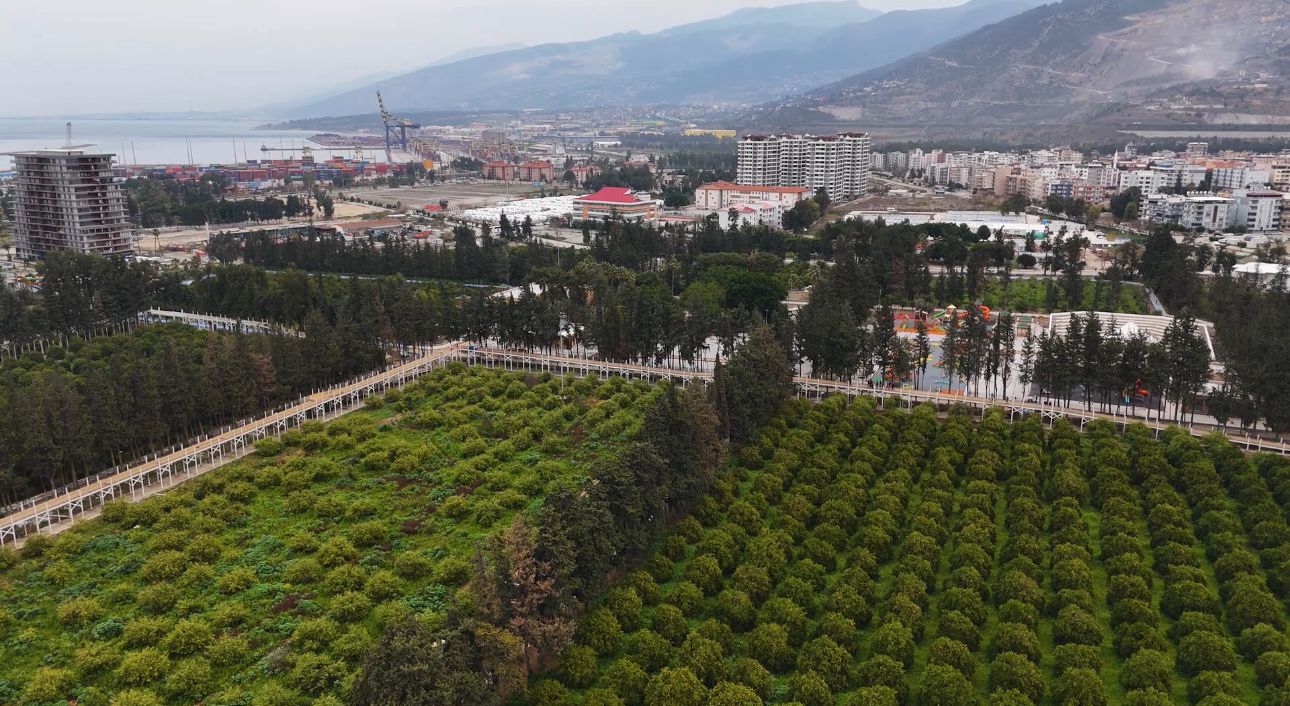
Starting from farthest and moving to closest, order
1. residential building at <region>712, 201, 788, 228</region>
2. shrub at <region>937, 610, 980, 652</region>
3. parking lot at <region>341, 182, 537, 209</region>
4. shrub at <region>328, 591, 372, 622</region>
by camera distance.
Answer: parking lot at <region>341, 182, 537, 209</region>, residential building at <region>712, 201, 788, 228</region>, shrub at <region>328, 591, 372, 622</region>, shrub at <region>937, 610, 980, 652</region>

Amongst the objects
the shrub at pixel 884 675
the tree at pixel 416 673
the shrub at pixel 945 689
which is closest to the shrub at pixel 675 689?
the tree at pixel 416 673

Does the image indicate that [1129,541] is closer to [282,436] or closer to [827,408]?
[827,408]

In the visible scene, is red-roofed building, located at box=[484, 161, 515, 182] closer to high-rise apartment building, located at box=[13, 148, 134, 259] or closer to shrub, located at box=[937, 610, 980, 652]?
high-rise apartment building, located at box=[13, 148, 134, 259]

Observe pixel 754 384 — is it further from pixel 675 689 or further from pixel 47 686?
pixel 47 686

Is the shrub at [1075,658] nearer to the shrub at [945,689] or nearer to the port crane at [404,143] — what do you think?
the shrub at [945,689]

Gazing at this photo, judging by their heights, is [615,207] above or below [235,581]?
above

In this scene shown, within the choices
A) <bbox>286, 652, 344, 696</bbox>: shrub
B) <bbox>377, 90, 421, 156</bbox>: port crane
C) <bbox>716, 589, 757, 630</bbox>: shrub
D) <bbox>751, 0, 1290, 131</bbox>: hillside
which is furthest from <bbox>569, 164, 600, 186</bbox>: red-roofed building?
<bbox>286, 652, 344, 696</bbox>: shrub

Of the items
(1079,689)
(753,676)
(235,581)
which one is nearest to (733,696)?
(753,676)
